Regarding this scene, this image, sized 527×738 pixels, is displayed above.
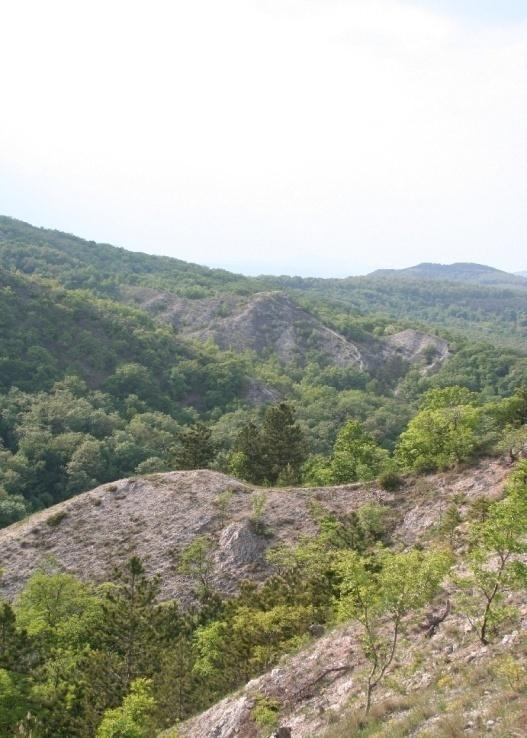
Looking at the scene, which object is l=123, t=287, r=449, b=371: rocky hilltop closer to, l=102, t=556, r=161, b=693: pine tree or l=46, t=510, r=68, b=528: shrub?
l=46, t=510, r=68, b=528: shrub

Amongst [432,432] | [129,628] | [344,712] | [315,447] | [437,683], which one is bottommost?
[315,447]

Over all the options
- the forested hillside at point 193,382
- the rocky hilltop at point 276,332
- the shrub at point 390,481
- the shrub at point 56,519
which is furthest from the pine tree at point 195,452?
the rocky hilltop at point 276,332

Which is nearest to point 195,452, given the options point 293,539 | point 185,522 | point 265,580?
point 185,522

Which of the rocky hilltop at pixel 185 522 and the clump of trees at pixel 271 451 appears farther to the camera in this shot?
the clump of trees at pixel 271 451

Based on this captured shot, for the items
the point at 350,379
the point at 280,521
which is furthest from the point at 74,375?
the point at 280,521

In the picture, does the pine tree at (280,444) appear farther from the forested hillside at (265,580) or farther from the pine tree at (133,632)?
the pine tree at (133,632)

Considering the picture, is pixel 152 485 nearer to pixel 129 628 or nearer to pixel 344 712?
pixel 129 628

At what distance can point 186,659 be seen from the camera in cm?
2595

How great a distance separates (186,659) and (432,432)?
23.6 meters

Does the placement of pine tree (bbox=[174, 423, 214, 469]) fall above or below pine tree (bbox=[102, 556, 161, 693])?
above

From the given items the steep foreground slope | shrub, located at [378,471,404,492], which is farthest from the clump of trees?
shrub, located at [378,471,404,492]

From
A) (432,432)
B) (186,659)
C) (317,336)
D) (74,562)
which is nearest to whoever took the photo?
(186,659)

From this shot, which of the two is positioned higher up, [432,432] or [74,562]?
[432,432]

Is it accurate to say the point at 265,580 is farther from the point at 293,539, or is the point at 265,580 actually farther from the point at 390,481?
the point at 390,481
